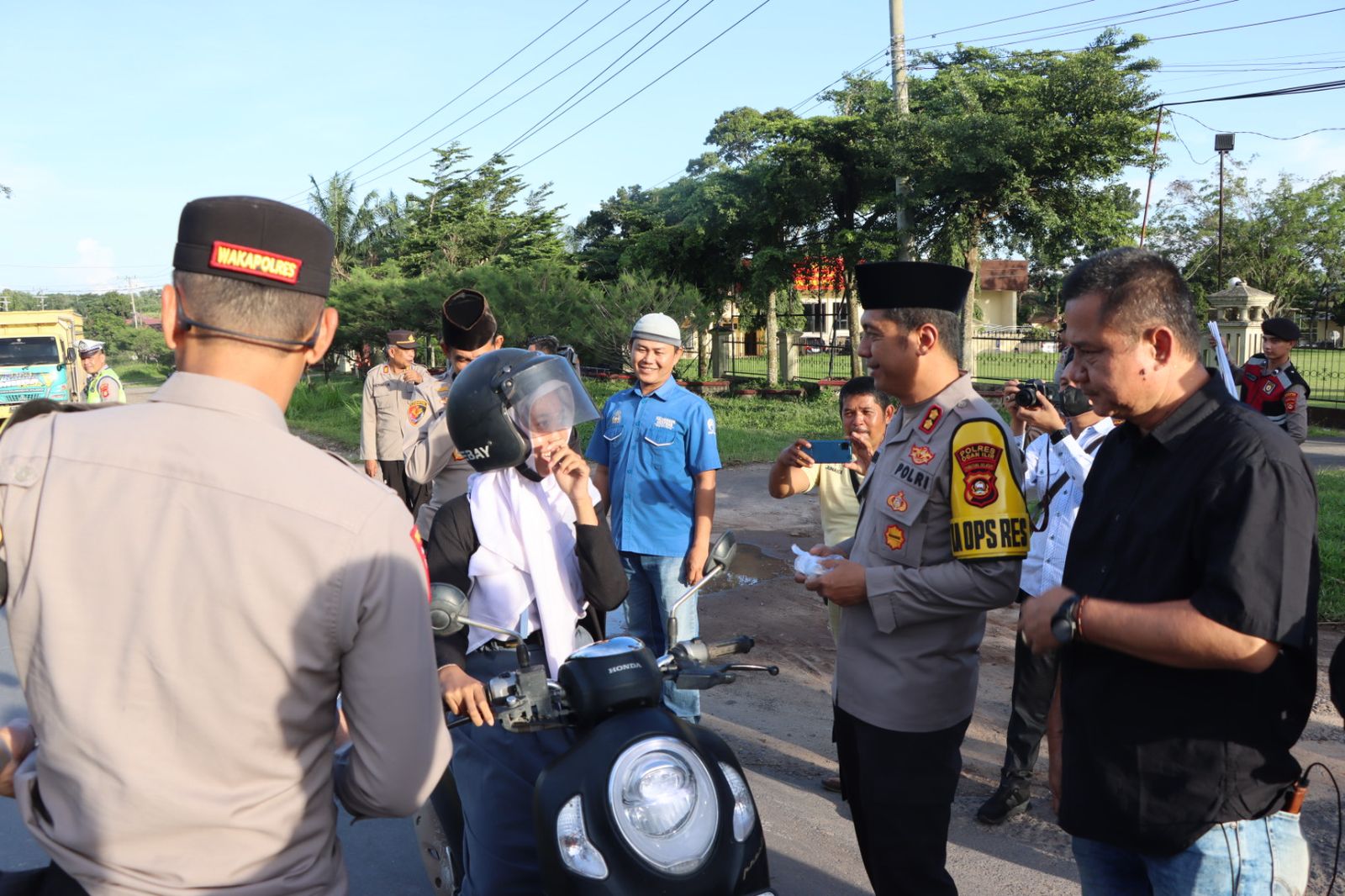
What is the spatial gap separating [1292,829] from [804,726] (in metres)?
3.08

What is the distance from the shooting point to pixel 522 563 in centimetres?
276

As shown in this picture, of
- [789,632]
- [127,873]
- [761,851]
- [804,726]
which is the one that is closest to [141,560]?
[127,873]

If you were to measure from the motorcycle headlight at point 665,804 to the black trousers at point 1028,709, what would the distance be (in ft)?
7.57

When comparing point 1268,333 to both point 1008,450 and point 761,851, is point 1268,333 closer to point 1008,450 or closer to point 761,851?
point 1008,450

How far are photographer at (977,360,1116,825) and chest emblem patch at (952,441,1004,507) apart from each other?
4.64 feet

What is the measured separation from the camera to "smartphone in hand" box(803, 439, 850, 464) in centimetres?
376

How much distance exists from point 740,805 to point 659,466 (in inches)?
111

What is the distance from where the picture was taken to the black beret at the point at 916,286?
8.68ft

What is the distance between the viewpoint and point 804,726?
4844 millimetres

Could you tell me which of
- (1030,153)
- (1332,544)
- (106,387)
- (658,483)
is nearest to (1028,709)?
(658,483)

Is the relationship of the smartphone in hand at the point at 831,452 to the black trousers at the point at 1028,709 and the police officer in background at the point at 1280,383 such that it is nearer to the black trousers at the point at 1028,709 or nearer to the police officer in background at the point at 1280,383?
the black trousers at the point at 1028,709

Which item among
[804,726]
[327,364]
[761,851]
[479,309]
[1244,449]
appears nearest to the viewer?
[1244,449]

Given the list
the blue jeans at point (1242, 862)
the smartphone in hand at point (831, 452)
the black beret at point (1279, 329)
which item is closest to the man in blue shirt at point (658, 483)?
the smartphone in hand at point (831, 452)

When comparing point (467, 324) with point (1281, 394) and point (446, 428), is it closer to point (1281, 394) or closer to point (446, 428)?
point (446, 428)
